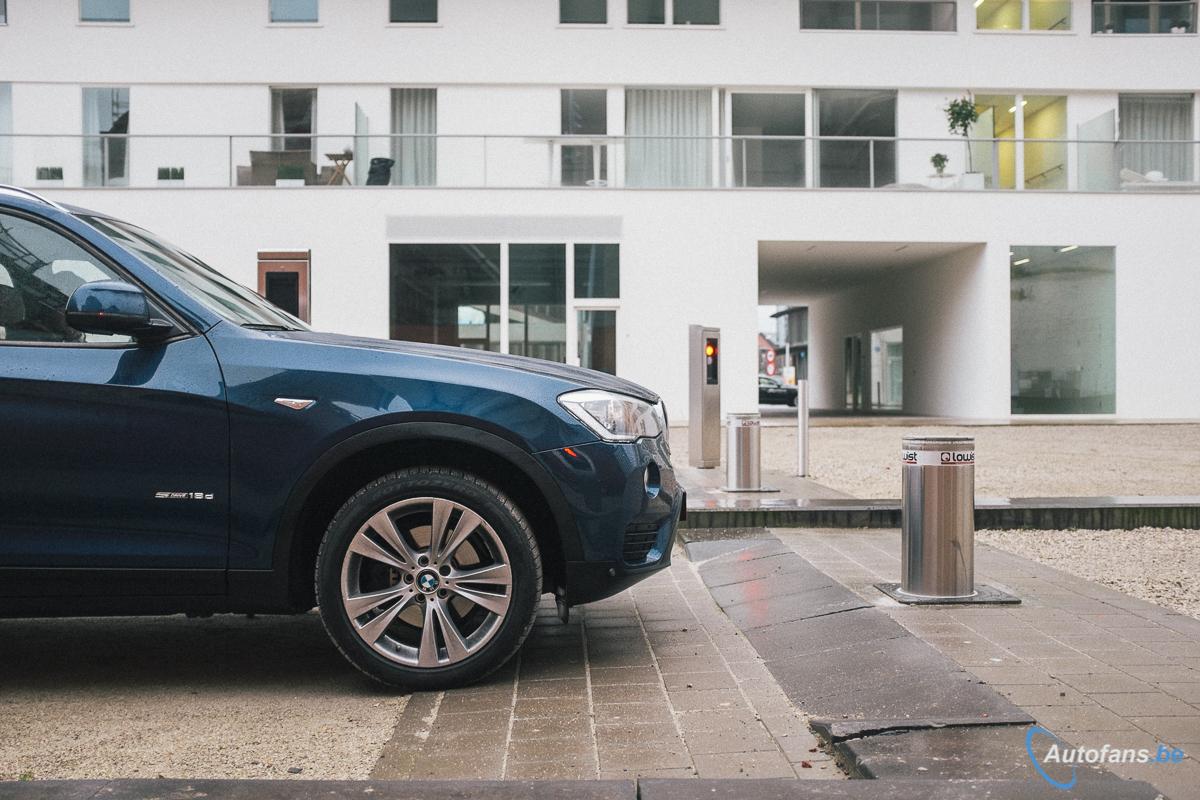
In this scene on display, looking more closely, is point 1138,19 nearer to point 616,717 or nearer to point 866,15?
point 866,15

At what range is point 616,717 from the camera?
11.7 feet

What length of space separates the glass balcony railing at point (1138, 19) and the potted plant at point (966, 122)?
406cm

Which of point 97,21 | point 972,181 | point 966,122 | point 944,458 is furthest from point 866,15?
point 944,458

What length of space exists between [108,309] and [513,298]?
18340mm

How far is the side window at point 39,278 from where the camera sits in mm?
3822

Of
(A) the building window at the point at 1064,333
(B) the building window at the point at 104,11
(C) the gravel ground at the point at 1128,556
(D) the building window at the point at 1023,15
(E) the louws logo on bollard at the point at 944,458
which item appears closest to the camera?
(E) the louws logo on bollard at the point at 944,458

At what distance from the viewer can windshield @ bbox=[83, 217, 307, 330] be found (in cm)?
402

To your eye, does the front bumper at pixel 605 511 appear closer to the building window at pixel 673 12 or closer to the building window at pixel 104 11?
the building window at pixel 673 12

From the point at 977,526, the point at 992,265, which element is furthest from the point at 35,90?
the point at 977,526

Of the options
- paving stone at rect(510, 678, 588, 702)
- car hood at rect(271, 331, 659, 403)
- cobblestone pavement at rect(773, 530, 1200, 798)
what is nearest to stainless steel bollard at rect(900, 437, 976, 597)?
cobblestone pavement at rect(773, 530, 1200, 798)

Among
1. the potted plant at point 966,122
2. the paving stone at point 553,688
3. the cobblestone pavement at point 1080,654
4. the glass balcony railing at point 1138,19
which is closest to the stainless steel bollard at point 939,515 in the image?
the cobblestone pavement at point 1080,654

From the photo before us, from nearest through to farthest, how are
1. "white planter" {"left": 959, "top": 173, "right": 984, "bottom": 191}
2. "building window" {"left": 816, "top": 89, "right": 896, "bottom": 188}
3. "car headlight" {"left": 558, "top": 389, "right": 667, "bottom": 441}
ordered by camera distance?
"car headlight" {"left": 558, "top": 389, "right": 667, "bottom": 441} < "building window" {"left": 816, "top": 89, "right": 896, "bottom": 188} < "white planter" {"left": 959, "top": 173, "right": 984, "bottom": 191}

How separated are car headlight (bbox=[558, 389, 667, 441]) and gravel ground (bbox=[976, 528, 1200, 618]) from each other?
2.99 meters

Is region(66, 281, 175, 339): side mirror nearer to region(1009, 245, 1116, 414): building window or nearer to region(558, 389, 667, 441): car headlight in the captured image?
region(558, 389, 667, 441): car headlight
